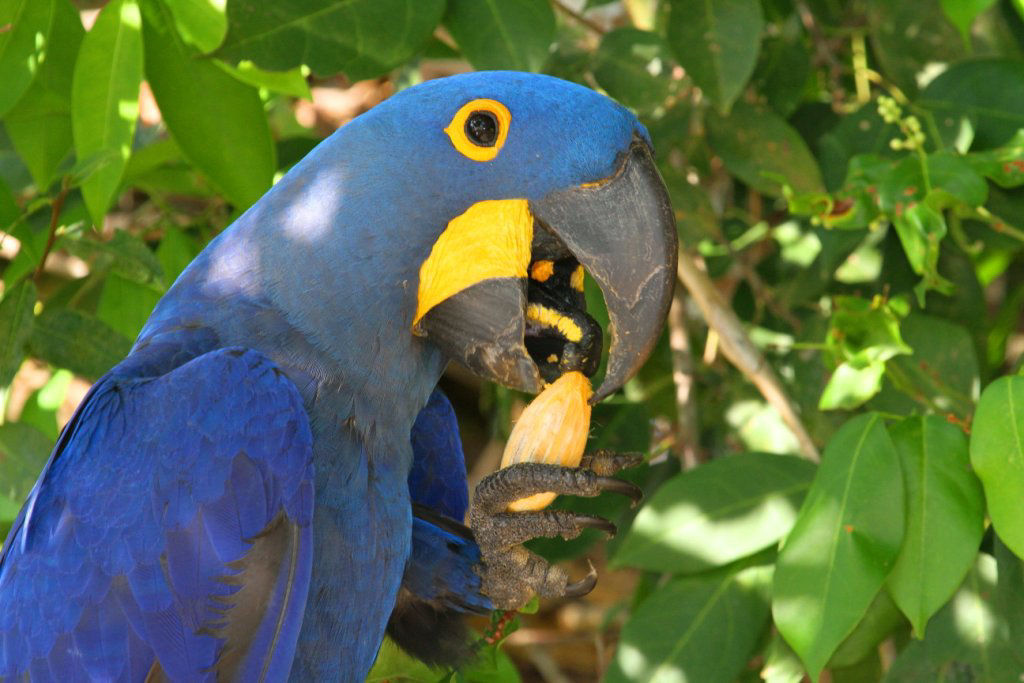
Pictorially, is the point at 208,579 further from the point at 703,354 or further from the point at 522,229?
the point at 703,354

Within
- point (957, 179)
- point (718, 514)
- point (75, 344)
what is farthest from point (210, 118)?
point (957, 179)

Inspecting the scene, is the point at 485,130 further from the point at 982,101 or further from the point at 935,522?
the point at 982,101

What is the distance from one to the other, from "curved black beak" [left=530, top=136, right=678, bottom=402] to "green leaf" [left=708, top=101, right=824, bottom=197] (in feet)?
2.05

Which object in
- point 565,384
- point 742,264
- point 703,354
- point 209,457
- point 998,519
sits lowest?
point 703,354

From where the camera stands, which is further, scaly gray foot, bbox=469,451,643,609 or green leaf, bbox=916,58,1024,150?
green leaf, bbox=916,58,1024,150

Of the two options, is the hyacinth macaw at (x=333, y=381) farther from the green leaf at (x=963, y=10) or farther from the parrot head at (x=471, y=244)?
the green leaf at (x=963, y=10)

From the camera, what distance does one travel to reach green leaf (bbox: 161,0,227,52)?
1283 millimetres

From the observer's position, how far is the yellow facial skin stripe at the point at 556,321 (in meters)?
1.16

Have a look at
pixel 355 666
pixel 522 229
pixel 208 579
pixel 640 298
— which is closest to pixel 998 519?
pixel 640 298

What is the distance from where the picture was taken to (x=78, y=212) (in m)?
1.45

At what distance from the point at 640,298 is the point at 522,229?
0.13m

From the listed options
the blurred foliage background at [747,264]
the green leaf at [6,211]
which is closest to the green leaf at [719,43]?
the blurred foliage background at [747,264]

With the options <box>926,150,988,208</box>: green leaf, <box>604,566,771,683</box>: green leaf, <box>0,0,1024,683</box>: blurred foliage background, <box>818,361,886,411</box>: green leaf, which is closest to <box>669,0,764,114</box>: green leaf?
<box>0,0,1024,683</box>: blurred foliage background

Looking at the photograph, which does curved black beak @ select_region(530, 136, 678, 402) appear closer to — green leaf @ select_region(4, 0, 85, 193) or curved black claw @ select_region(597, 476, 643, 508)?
curved black claw @ select_region(597, 476, 643, 508)
